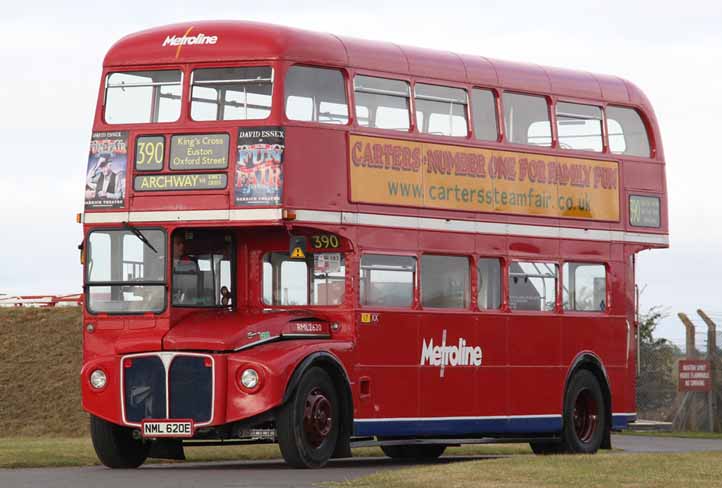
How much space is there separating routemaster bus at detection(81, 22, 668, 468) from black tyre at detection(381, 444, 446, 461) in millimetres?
1624

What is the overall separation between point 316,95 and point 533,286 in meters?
5.11

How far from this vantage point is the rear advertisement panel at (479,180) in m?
22.9

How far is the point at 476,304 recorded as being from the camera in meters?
24.7

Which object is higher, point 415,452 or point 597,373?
point 597,373

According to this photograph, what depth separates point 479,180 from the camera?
24.6 meters

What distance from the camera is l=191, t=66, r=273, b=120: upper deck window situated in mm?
21641

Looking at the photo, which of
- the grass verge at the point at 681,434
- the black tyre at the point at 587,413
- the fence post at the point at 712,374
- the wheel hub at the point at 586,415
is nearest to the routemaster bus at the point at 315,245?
the black tyre at the point at 587,413

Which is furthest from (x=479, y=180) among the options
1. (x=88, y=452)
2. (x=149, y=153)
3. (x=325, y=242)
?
(x=88, y=452)

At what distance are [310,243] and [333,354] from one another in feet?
4.76

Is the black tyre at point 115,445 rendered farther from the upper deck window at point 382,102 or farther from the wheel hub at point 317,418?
the upper deck window at point 382,102

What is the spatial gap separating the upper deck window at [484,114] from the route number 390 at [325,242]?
285cm

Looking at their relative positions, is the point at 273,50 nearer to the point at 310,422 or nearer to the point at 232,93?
the point at 232,93

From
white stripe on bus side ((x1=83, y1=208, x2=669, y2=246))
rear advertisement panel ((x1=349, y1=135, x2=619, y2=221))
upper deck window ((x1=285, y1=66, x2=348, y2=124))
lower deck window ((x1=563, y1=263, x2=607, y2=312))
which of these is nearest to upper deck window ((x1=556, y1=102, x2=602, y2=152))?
rear advertisement panel ((x1=349, y1=135, x2=619, y2=221))

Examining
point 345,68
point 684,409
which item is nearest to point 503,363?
point 345,68
